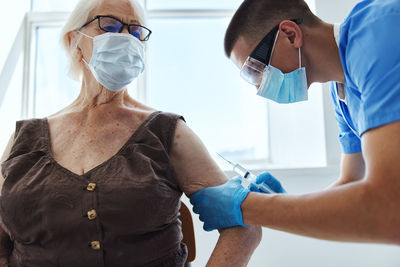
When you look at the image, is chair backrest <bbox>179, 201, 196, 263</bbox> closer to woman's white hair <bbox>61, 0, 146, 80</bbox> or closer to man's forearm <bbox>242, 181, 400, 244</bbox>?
man's forearm <bbox>242, 181, 400, 244</bbox>

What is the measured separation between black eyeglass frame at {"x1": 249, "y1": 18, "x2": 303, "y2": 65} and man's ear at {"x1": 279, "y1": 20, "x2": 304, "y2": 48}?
19 millimetres

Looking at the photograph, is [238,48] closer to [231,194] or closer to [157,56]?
[231,194]

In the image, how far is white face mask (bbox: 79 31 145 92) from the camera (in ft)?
4.30

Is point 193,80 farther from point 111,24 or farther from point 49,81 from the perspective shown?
point 111,24

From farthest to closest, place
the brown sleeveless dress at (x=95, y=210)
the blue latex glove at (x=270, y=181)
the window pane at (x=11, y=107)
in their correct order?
the window pane at (x=11, y=107) < the blue latex glove at (x=270, y=181) < the brown sleeveless dress at (x=95, y=210)

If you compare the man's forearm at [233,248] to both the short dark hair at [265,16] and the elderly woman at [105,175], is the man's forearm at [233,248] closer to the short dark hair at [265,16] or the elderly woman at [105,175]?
the elderly woman at [105,175]

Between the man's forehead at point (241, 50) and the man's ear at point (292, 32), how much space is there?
116 millimetres

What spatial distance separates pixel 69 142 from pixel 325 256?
1.62m

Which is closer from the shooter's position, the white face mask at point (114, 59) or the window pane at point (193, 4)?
the white face mask at point (114, 59)

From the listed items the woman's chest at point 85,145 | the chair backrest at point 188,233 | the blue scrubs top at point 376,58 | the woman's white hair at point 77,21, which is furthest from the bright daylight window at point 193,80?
the blue scrubs top at point 376,58

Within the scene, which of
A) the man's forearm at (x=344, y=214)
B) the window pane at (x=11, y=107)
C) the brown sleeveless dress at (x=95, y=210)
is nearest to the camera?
the man's forearm at (x=344, y=214)

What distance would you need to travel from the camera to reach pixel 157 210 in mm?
1069

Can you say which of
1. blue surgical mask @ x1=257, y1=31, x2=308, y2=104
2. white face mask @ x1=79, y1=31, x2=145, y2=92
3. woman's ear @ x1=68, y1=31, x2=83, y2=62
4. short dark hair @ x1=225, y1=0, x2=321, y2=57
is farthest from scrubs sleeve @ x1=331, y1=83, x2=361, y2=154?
woman's ear @ x1=68, y1=31, x2=83, y2=62

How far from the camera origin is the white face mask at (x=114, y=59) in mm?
1311
